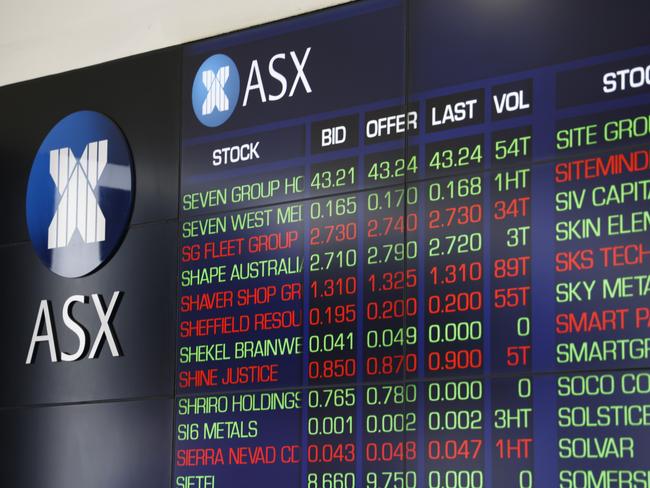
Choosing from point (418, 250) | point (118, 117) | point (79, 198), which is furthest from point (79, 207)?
point (418, 250)

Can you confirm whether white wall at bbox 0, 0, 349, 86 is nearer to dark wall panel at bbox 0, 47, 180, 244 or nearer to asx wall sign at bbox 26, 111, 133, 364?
dark wall panel at bbox 0, 47, 180, 244

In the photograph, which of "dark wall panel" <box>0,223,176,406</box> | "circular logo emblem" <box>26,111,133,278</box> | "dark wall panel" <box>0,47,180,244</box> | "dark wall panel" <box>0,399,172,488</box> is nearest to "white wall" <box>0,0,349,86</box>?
"dark wall panel" <box>0,47,180,244</box>

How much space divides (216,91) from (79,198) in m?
0.68

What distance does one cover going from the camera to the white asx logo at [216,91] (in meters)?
4.49

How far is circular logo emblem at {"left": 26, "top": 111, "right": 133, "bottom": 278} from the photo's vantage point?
4.69m

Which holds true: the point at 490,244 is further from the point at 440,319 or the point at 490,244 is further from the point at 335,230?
the point at 335,230

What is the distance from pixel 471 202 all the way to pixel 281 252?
70cm

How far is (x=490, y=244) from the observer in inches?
148

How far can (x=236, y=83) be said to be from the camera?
4465 mm

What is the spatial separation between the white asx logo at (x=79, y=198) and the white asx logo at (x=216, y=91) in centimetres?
47

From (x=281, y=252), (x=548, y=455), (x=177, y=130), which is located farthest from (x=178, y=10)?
(x=548, y=455)

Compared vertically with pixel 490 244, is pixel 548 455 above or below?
below

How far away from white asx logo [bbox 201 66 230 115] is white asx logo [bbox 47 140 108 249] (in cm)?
47

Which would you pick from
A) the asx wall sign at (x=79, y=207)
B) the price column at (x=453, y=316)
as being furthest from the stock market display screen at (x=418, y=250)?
the asx wall sign at (x=79, y=207)
